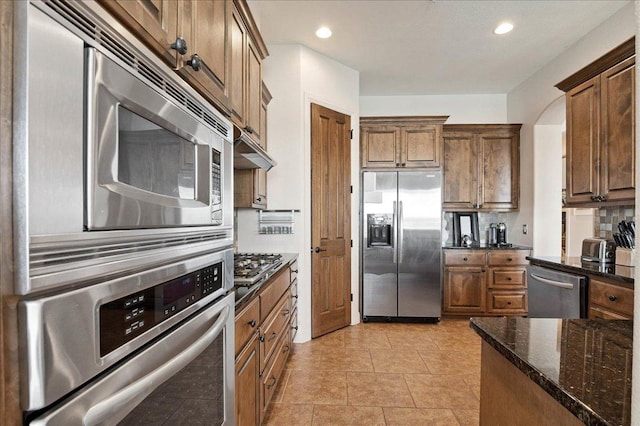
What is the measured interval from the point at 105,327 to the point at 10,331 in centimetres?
16

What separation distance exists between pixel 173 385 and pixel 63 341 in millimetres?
406

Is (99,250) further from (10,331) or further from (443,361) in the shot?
(443,361)

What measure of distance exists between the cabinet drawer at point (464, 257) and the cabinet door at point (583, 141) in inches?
53.1

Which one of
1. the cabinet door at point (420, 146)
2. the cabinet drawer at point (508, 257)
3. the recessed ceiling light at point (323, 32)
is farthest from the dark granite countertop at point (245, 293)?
the cabinet drawer at point (508, 257)

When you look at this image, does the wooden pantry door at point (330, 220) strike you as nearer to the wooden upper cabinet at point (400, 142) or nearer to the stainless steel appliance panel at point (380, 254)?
the stainless steel appliance panel at point (380, 254)

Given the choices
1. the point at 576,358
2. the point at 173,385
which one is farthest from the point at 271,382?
the point at 576,358

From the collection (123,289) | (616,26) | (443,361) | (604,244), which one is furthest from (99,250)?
(616,26)

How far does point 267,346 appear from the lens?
1.94 metres

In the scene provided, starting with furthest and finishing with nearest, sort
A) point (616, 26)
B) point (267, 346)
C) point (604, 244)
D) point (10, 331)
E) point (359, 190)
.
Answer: point (359, 190)
point (616, 26)
point (604, 244)
point (267, 346)
point (10, 331)

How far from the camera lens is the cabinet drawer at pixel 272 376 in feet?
5.99

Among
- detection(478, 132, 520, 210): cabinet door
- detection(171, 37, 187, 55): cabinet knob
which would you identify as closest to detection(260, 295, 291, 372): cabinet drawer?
detection(171, 37, 187, 55): cabinet knob

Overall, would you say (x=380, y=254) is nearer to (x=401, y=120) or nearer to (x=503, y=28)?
(x=401, y=120)

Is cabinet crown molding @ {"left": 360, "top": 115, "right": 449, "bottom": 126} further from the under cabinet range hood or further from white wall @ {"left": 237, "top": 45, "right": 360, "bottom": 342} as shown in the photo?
the under cabinet range hood

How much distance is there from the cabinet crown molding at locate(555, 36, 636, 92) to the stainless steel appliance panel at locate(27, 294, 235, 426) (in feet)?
9.68
